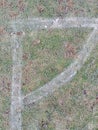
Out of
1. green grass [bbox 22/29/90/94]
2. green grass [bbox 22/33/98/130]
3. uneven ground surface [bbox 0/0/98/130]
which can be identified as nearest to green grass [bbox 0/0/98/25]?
uneven ground surface [bbox 0/0/98/130]

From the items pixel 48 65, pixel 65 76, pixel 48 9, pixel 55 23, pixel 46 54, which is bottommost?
pixel 65 76

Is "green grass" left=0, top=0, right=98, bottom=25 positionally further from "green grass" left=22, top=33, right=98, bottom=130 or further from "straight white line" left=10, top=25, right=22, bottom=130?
"green grass" left=22, top=33, right=98, bottom=130

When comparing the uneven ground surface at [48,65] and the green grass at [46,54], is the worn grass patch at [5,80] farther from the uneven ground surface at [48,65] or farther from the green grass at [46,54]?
the green grass at [46,54]

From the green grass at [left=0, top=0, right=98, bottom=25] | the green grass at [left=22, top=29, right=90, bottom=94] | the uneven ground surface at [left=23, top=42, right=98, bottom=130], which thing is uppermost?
the green grass at [left=0, top=0, right=98, bottom=25]

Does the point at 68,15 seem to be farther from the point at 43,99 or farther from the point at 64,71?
the point at 43,99

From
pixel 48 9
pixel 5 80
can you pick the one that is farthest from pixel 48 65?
pixel 48 9

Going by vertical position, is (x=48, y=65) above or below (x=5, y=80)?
above

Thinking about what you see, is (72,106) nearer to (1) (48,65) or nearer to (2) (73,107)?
(2) (73,107)

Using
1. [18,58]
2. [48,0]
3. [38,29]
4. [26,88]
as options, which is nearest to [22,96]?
[26,88]
